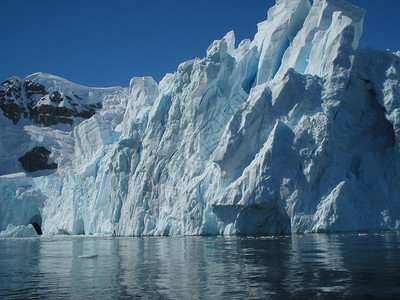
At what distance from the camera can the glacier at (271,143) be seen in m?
19.0

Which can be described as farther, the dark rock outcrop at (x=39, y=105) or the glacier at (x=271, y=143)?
the dark rock outcrop at (x=39, y=105)

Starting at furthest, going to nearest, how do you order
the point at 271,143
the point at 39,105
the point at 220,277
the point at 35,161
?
the point at 39,105, the point at 35,161, the point at 271,143, the point at 220,277

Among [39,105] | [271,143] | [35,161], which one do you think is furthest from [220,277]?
[39,105]

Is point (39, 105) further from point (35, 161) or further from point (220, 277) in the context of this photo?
point (220, 277)

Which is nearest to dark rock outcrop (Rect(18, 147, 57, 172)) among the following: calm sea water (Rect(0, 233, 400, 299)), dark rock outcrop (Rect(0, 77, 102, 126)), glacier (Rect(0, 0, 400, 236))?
dark rock outcrop (Rect(0, 77, 102, 126))

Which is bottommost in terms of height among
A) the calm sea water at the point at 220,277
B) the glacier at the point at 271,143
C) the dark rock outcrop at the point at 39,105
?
the calm sea water at the point at 220,277

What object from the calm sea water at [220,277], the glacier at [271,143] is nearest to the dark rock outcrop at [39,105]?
the glacier at [271,143]

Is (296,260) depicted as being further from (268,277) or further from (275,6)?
(275,6)

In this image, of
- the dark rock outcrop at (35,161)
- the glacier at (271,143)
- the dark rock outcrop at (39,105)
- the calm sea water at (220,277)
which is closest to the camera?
the calm sea water at (220,277)

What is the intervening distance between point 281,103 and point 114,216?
13168 mm

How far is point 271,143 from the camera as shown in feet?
63.9

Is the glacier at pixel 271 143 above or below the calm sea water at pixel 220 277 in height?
above

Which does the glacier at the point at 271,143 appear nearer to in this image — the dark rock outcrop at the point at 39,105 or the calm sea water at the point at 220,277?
the calm sea water at the point at 220,277

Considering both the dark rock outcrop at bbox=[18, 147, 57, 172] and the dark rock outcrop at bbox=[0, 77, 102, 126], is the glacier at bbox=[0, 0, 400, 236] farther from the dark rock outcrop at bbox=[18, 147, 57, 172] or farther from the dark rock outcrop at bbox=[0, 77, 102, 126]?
the dark rock outcrop at bbox=[0, 77, 102, 126]
